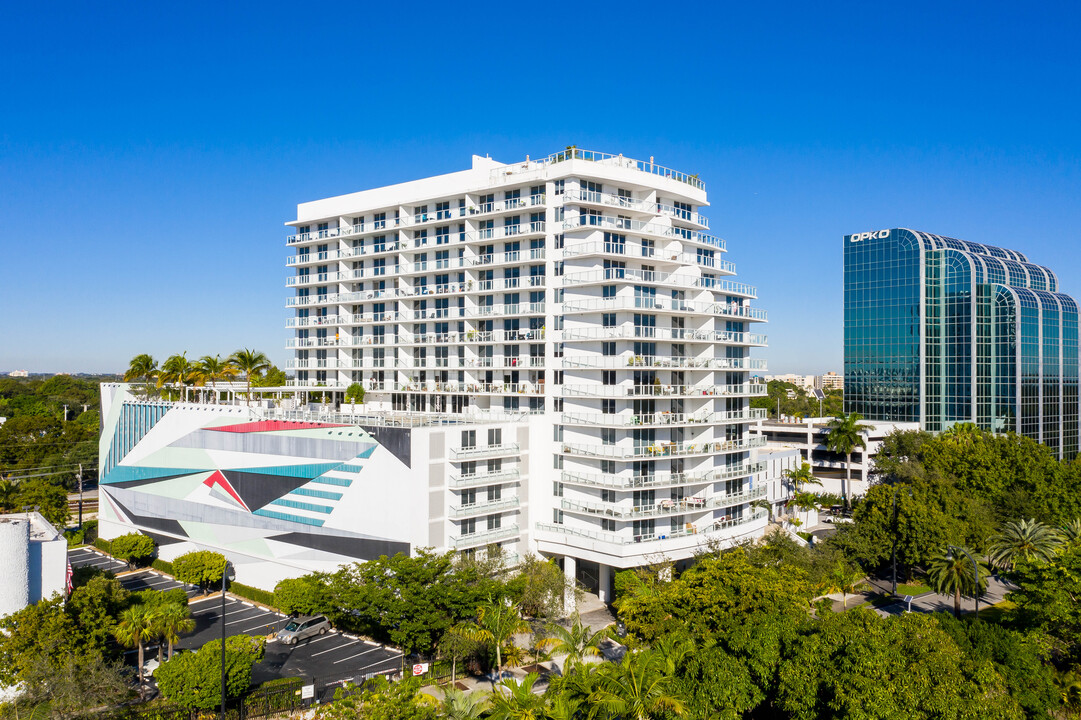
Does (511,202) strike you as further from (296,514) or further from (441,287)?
(296,514)

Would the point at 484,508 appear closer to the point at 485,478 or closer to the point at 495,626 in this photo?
the point at 485,478

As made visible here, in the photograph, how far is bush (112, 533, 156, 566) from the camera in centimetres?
6912

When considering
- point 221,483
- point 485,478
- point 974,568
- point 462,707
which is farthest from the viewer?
point 221,483

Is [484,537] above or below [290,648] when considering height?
above

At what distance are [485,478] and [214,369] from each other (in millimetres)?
42055

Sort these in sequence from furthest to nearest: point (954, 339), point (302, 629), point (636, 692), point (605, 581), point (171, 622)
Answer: point (954, 339) → point (605, 581) → point (302, 629) → point (171, 622) → point (636, 692)

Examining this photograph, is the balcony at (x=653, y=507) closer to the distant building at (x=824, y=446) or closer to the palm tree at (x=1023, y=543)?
the palm tree at (x=1023, y=543)

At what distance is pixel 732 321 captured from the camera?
66000 millimetres

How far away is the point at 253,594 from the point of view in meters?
59.8

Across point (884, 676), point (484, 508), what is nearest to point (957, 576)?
point (884, 676)

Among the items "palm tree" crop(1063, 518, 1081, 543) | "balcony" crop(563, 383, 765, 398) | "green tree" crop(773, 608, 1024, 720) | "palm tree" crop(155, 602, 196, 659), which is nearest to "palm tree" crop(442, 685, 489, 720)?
"green tree" crop(773, 608, 1024, 720)

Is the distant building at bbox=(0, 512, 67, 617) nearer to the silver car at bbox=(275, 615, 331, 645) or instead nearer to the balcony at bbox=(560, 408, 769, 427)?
the silver car at bbox=(275, 615, 331, 645)

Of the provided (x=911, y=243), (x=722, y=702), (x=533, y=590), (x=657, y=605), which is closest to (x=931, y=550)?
(x=657, y=605)

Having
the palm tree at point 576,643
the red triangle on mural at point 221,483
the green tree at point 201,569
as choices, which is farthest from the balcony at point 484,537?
the green tree at point 201,569
